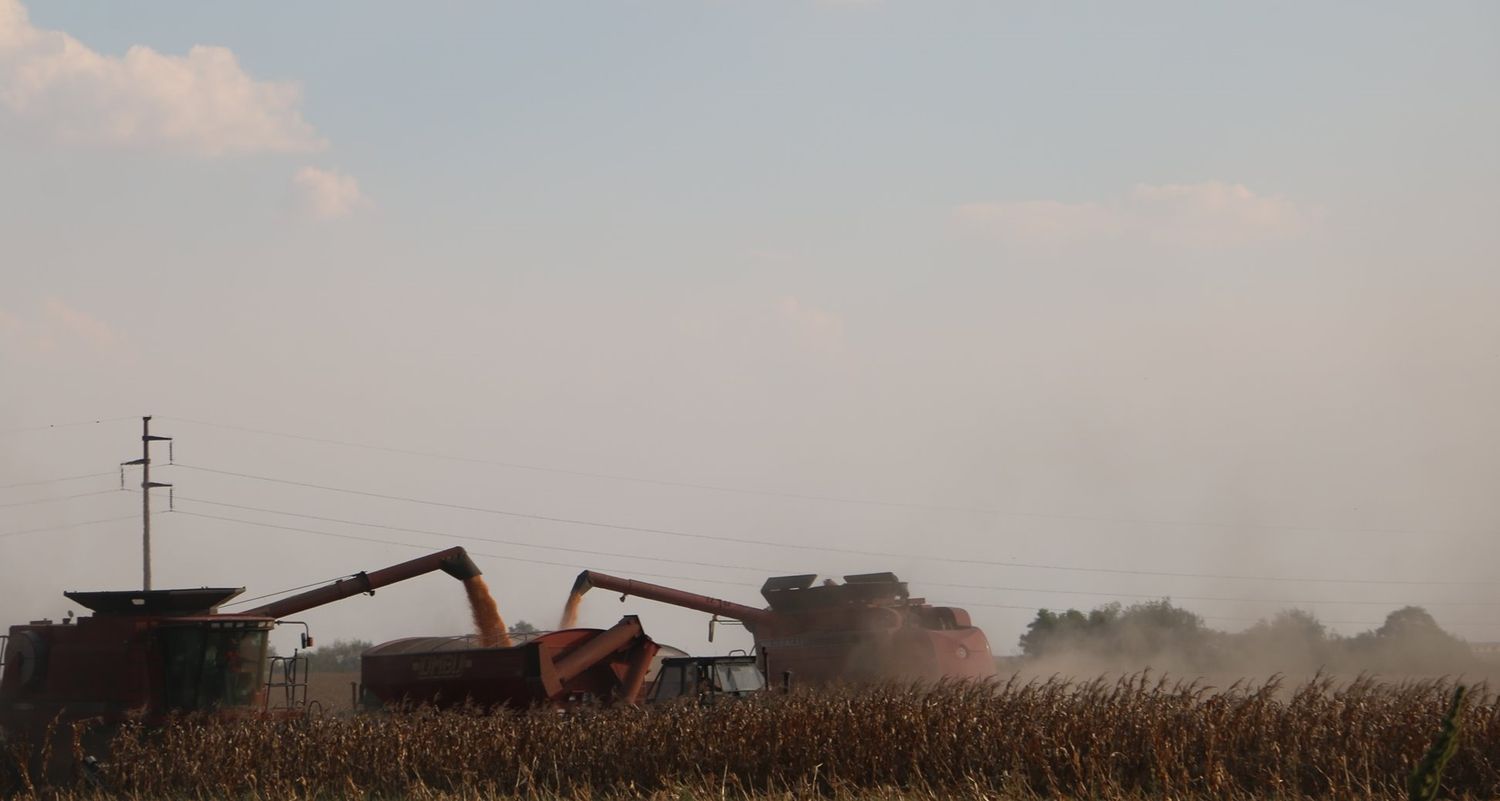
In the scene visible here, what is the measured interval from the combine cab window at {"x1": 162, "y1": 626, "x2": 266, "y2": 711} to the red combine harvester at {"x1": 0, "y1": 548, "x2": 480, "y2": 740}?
0.04ft

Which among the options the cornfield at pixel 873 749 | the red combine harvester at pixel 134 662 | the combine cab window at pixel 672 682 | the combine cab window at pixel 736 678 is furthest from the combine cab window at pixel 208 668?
the combine cab window at pixel 736 678

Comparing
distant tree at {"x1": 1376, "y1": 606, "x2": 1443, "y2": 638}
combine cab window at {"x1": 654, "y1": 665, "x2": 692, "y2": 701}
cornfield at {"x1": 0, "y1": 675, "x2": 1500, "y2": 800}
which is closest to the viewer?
Answer: cornfield at {"x1": 0, "y1": 675, "x2": 1500, "y2": 800}

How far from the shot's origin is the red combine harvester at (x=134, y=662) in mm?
19094

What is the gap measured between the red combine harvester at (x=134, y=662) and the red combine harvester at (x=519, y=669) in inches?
97.9

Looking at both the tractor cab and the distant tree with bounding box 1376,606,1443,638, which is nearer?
the tractor cab

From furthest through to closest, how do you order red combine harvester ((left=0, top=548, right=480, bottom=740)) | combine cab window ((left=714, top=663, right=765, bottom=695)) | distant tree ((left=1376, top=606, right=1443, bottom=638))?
distant tree ((left=1376, top=606, right=1443, bottom=638)), combine cab window ((left=714, top=663, right=765, bottom=695)), red combine harvester ((left=0, top=548, right=480, bottom=740))

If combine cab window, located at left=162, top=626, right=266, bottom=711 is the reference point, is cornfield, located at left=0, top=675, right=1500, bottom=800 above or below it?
below

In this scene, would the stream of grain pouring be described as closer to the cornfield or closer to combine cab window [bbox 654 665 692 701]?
combine cab window [bbox 654 665 692 701]

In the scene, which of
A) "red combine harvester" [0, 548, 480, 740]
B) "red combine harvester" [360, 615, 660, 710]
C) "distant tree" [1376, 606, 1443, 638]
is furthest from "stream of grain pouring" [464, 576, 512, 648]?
"distant tree" [1376, 606, 1443, 638]

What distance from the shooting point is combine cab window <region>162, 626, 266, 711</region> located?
19250mm

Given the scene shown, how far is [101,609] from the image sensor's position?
1981cm

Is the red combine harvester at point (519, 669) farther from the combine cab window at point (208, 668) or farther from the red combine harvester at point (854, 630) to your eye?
the red combine harvester at point (854, 630)

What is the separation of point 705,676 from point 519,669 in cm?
311

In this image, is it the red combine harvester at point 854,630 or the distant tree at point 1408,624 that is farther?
the distant tree at point 1408,624
